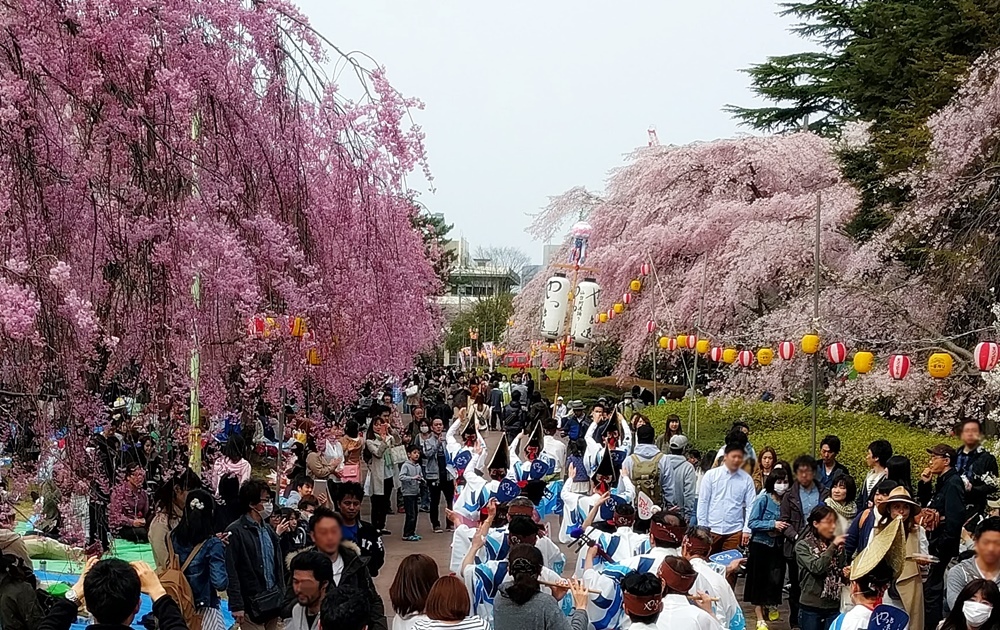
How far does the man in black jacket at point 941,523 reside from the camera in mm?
7098

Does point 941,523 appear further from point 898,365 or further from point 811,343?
point 811,343

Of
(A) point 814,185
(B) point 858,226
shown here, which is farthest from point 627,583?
(A) point 814,185

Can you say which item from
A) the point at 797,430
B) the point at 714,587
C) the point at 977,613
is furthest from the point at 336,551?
the point at 797,430

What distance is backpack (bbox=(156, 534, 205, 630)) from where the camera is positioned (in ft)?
19.0

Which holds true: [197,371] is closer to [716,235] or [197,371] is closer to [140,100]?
[140,100]

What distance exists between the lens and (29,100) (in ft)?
14.1

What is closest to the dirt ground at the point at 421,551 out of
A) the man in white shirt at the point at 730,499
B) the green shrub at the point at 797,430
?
the man in white shirt at the point at 730,499

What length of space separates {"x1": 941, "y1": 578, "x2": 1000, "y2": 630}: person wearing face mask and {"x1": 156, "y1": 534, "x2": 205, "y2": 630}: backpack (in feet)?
13.2

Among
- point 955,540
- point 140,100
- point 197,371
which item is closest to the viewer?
point 140,100

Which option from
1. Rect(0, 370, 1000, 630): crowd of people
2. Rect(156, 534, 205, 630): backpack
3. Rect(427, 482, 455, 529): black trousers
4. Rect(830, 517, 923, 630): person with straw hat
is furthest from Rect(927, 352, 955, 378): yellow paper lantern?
Rect(156, 534, 205, 630): backpack

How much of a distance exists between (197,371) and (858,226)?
14472mm

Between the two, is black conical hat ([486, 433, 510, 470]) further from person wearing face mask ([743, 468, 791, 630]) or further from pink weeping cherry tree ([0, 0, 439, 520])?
pink weeping cherry tree ([0, 0, 439, 520])

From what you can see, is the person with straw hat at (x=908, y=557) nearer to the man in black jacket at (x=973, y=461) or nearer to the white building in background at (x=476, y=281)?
the man in black jacket at (x=973, y=461)

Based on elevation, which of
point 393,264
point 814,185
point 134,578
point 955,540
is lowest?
point 955,540
